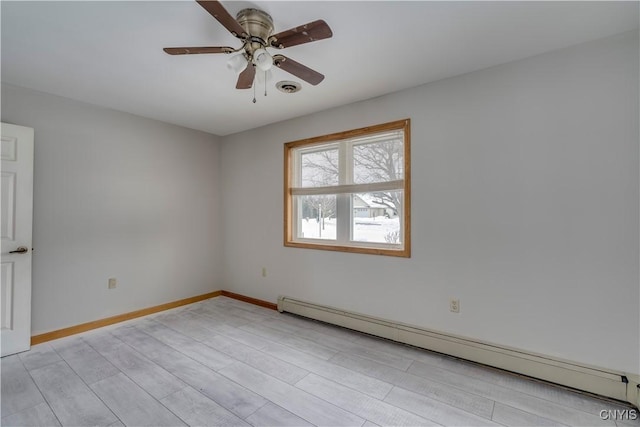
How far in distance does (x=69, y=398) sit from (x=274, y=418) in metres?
1.42

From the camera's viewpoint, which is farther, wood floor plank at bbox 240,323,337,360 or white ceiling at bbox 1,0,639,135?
wood floor plank at bbox 240,323,337,360

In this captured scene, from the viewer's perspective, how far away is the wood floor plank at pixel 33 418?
1722 millimetres

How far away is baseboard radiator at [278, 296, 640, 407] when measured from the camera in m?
1.90

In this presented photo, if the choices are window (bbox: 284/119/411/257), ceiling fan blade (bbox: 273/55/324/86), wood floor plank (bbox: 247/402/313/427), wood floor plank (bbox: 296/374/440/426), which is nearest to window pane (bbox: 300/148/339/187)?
window (bbox: 284/119/411/257)

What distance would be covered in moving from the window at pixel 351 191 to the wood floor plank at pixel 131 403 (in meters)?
2.00

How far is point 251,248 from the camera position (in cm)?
405

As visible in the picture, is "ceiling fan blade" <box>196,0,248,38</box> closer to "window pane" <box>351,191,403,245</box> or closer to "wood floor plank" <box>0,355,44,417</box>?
"window pane" <box>351,191,403,245</box>

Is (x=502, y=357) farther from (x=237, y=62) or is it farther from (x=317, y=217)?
(x=237, y=62)

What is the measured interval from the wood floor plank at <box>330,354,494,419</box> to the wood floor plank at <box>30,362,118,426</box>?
162 centimetres

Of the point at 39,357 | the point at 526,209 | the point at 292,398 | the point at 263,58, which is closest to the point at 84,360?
the point at 39,357

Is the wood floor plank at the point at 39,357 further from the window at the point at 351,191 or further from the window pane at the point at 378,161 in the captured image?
the window pane at the point at 378,161

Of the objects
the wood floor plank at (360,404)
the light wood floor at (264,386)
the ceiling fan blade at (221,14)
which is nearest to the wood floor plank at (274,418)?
the light wood floor at (264,386)

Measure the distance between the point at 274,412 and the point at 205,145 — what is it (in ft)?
11.8

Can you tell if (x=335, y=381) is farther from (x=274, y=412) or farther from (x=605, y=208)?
(x=605, y=208)
